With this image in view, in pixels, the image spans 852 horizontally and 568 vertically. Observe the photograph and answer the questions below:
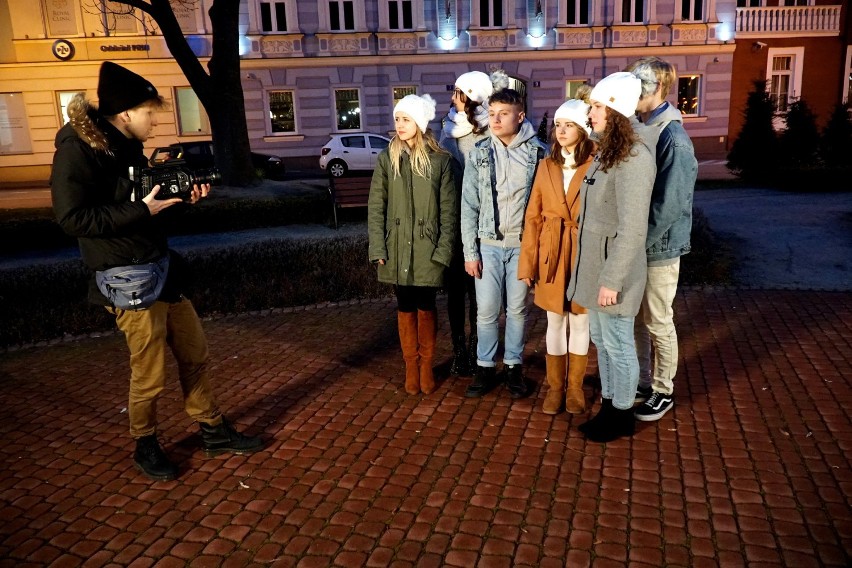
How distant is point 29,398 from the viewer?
5109mm

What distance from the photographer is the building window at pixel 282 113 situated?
27.1 meters

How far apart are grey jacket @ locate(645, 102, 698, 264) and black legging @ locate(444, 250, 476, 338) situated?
1.47 metres

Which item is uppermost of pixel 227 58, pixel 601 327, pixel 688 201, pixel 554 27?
pixel 554 27

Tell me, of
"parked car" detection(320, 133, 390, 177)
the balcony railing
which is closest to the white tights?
"parked car" detection(320, 133, 390, 177)

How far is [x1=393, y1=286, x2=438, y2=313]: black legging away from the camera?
15.8 feet

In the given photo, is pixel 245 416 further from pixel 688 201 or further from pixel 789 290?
pixel 789 290

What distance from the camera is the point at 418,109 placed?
4.55m

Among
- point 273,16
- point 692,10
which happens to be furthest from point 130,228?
point 692,10

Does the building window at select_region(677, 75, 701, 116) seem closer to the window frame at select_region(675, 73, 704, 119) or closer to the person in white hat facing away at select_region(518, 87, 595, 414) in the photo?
the window frame at select_region(675, 73, 704, 119)

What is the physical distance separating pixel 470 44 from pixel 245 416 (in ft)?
81.9

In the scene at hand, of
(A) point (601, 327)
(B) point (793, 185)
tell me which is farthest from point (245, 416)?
(B) point (793, 185)

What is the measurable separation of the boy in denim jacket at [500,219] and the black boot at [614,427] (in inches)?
29.6

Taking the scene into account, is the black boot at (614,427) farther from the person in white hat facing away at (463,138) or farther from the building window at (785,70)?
the building window at (785,70)

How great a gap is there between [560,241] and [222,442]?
2.36m
